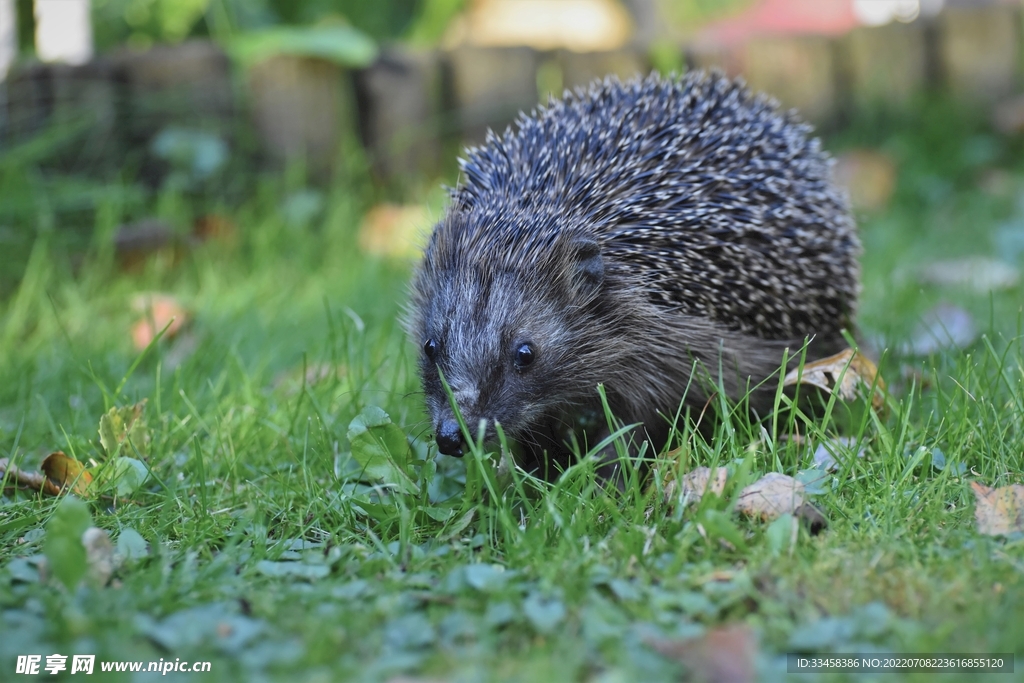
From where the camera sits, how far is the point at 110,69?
7.14 m

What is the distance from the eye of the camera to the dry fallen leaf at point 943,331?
5172 millimetres

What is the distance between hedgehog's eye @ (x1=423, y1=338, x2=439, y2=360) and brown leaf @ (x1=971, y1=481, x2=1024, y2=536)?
6.51 ft

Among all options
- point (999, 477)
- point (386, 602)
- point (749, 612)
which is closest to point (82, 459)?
point (386, 602)

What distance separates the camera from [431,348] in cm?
398

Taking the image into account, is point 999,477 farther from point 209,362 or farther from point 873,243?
point 873,243

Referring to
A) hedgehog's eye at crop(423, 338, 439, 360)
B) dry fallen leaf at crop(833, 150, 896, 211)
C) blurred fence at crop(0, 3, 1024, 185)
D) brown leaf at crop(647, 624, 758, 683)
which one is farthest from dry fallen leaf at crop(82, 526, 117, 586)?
dry fallen leaf at crop(833, 150, 896, 211)

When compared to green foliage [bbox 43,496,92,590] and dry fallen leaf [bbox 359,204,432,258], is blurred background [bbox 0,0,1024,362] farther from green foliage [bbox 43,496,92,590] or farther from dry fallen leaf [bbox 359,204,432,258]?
green foliage [bbox 43,496,92,590]

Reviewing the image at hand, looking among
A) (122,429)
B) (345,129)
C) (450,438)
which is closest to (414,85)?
(345,129)

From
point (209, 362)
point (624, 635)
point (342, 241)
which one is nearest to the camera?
point (624, 635)

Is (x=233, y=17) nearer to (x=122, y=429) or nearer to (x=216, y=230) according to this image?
(x=216, y=230)

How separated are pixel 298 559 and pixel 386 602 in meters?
0.51

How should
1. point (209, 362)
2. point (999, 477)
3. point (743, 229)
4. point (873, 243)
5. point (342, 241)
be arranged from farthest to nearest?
point (873, 243) → point (342, 241) → point (209, 362) → point (743, 229) → point (999, 477)

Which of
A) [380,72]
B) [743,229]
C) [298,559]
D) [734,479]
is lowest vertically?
[298,559]

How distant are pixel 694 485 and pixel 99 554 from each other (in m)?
1.87
